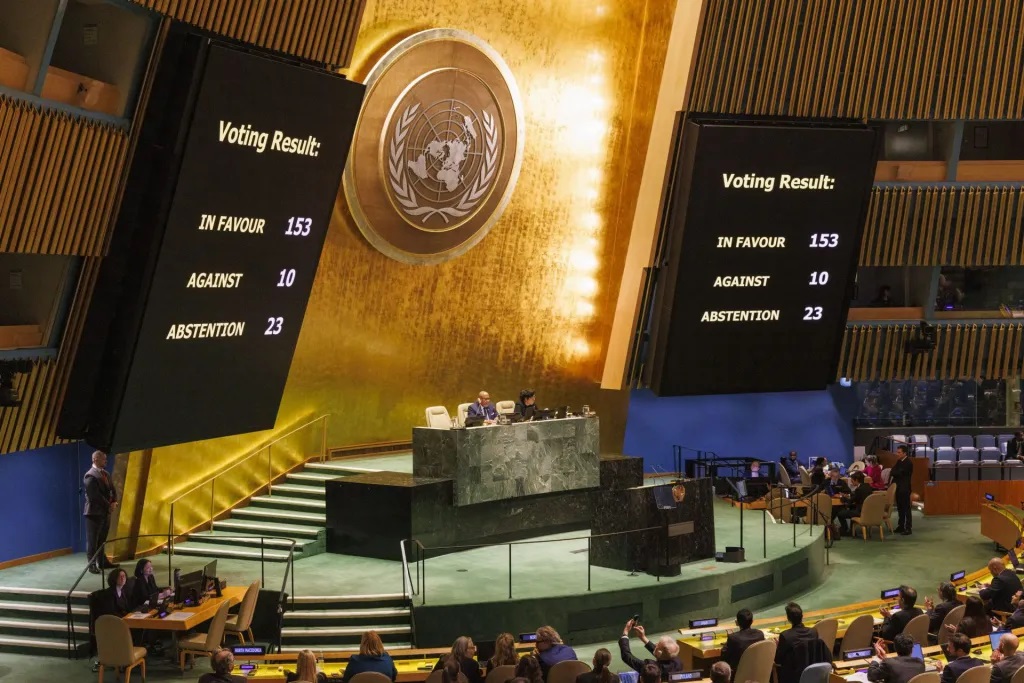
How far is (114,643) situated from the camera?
12227 millimetres

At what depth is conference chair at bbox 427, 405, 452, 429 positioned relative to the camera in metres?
17.5

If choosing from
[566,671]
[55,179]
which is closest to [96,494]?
[55,179]

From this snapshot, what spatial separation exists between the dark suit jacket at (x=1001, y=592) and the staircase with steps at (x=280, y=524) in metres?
7.56

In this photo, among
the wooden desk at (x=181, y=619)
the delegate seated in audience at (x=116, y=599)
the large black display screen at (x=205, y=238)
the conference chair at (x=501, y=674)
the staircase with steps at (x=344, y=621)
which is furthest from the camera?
the staircase with steps at (x=344, y=621)

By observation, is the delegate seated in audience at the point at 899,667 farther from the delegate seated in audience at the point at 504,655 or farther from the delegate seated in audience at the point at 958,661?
the delegate seated in audience at the point at 504,655

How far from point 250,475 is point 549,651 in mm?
8170

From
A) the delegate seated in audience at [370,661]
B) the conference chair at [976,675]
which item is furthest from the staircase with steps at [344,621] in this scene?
the conference chair at [976,675]

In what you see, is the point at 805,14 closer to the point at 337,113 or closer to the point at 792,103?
the point at 792,103

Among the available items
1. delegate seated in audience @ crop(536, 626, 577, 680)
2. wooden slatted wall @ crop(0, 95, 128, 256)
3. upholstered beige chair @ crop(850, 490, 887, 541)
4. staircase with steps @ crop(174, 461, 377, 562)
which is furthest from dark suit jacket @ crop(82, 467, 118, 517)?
upholstered beige chair @ crop(850, 490, 887, 541)

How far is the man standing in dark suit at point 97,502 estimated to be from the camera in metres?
15.4

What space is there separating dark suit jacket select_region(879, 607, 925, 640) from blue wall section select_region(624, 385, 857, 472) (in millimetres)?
11623

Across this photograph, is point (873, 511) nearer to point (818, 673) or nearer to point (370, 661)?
point (818, 673)

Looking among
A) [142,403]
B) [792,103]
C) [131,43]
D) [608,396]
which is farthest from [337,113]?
[608,396]

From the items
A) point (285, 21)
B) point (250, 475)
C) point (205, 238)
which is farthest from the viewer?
point (250, 475)
